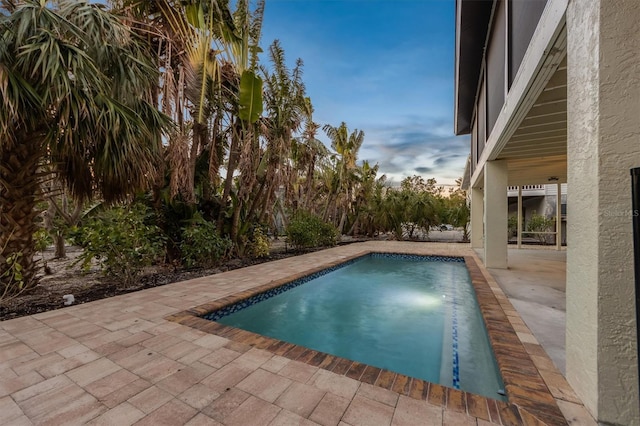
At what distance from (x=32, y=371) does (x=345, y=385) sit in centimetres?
327

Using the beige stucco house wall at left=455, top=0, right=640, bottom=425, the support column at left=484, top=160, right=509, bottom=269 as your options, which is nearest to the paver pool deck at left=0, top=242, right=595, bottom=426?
the beige stucco house wall at left=455, top=0, right=640, bottom=425

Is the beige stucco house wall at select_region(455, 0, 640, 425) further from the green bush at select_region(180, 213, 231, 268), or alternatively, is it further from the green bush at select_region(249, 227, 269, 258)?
the green bush at select_region(249, 227, 269, 258)

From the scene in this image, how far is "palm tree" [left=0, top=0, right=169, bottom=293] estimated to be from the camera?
430 centimetres

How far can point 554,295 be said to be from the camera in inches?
222

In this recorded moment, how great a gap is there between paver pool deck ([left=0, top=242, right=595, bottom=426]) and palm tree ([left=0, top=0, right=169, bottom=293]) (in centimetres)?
246

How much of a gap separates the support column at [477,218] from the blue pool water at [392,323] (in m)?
5.41

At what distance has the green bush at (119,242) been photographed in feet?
19.9

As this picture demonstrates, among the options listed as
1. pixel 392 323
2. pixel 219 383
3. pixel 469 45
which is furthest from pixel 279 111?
pixel 219 383

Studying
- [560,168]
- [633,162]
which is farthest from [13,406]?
[560,168]

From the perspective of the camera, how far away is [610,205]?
203 cm

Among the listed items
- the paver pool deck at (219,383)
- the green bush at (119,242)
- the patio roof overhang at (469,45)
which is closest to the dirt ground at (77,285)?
the green bush at (119,242)

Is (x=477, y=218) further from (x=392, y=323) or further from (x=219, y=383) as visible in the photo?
(x=219, y=383)

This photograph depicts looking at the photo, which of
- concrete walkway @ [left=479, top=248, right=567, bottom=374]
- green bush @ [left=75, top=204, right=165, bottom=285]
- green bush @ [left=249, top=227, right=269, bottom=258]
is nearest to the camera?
concrete walkway @ [left=479, top=248, right=567, bottom=374]

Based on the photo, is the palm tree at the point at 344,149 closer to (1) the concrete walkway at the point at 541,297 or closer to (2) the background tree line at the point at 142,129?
(2) the background tree line at the point at 142,129
